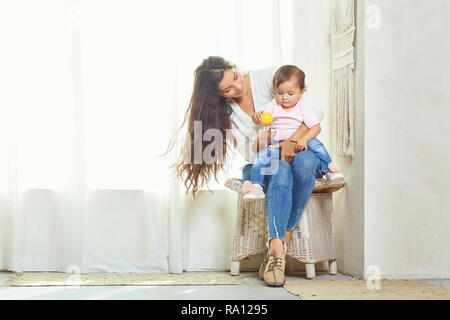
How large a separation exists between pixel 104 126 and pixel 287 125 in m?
0.93

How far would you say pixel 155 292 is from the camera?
7.32ft

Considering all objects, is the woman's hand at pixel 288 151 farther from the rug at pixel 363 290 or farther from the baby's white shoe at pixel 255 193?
the rug at pixel 363 290

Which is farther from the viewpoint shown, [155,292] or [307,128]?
[307,128]

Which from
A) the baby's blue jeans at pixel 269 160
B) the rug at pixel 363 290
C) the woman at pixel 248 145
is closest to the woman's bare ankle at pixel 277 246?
the woman at pixel 248 145

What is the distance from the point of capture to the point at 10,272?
2762 millimetres

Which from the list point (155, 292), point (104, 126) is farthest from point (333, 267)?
point (104, 126)

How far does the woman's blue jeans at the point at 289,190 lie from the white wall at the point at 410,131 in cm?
29

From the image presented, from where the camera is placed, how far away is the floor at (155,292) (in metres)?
2.09

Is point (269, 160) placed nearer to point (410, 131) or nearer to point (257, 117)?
point (257, 117)

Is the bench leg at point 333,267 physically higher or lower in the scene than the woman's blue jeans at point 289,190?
lower
